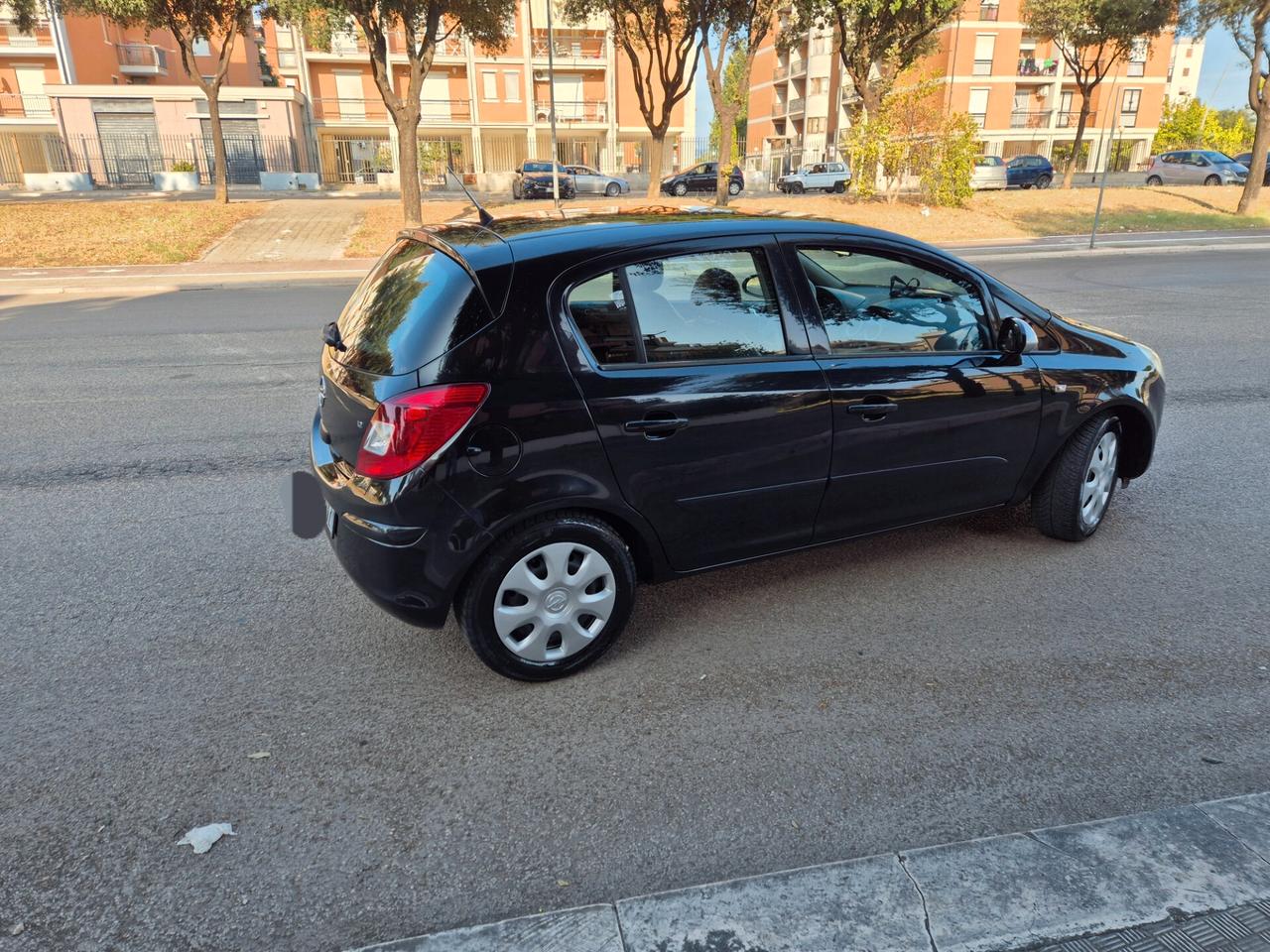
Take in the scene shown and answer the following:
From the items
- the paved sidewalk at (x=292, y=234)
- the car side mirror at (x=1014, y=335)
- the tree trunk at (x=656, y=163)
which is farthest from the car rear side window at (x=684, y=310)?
the tree trunk at (x=656, y=163)

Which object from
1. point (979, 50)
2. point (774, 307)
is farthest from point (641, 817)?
point (979, 50)

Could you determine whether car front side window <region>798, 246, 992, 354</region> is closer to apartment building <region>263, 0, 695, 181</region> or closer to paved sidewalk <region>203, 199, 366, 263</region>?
paved sidewalk <region>203, 199, 366, 263</region>

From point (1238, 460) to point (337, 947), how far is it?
228 inches

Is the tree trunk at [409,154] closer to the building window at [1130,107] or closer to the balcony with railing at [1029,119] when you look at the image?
the balcony with railing at [1029,119]

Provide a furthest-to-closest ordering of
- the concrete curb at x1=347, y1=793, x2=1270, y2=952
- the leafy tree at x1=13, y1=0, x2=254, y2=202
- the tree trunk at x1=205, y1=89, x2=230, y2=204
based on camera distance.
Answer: the tree trunk at x1=205, y1=89, x2=230, y2=204 → the leafy tree at x1=13, y1=0, x2=254, y2=202 → the concrete curb at x1=347, y1=793, x2=1270, y2=952

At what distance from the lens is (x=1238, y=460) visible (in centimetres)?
546

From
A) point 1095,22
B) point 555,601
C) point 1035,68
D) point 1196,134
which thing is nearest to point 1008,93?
point 1035,68

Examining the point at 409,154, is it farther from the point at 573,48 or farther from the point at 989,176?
the point at 573,48

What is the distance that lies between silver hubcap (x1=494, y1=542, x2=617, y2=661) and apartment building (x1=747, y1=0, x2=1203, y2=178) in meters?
52.2

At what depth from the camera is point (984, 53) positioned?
180 feet

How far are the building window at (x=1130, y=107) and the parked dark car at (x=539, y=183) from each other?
44.9 m

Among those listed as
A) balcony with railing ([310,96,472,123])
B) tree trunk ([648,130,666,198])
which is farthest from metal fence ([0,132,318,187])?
tree trunk ([648,130,666,198])

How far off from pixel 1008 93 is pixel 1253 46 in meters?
36.5

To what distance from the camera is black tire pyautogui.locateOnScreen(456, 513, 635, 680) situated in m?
2.94
